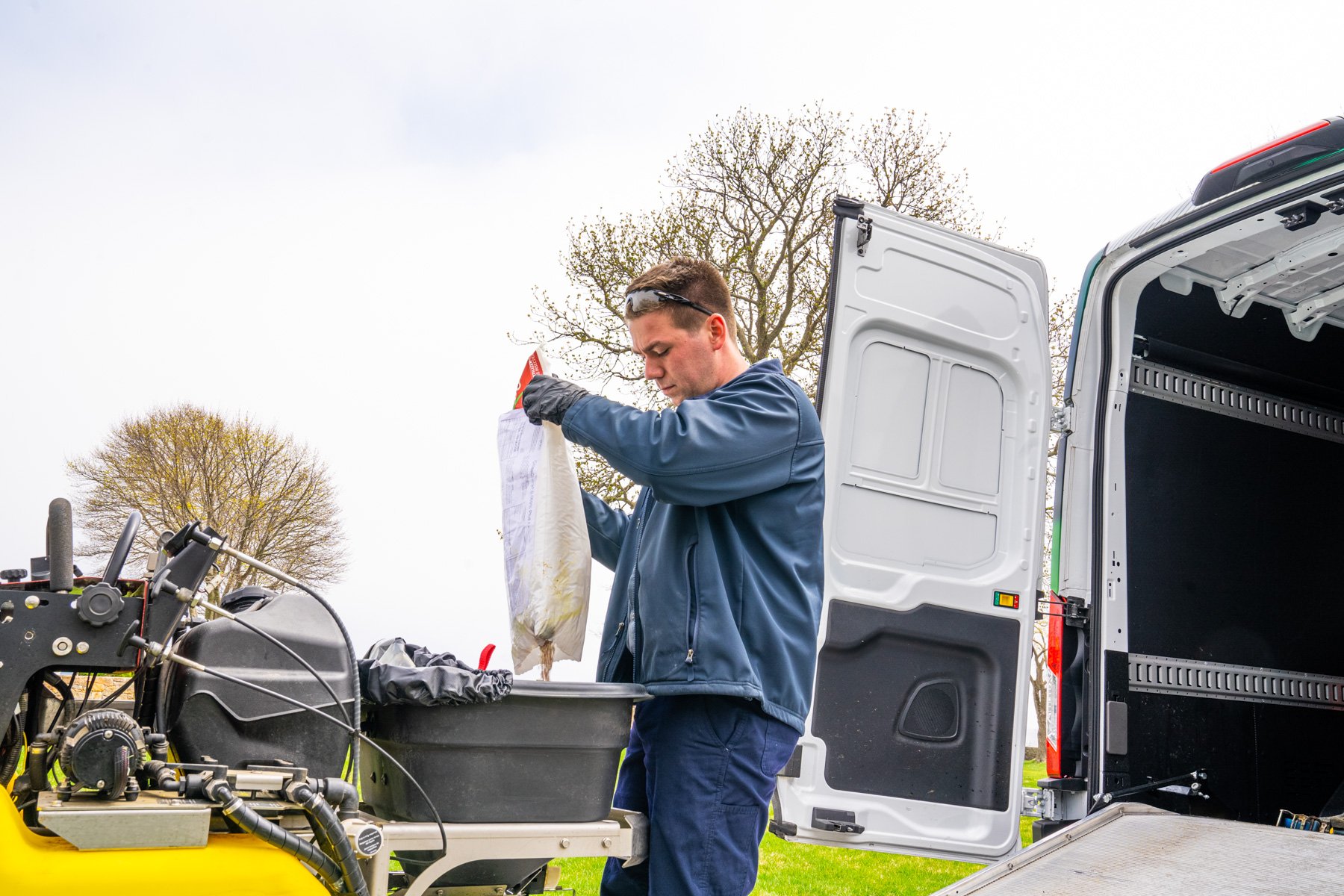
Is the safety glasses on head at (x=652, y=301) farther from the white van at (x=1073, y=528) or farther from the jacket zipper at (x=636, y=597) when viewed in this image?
the white van at (x=1073, y=528)

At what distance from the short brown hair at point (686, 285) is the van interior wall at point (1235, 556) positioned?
6.95 feet

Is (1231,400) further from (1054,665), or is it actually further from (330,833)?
(330,833)

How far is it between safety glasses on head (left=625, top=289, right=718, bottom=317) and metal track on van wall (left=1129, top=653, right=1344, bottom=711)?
7.71ft

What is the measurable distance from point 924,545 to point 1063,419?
28.2 inches

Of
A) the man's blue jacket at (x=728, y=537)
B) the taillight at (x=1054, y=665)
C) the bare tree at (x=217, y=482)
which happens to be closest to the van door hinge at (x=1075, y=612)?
the taillight at (x=1054, y=665)

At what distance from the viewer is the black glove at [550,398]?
7.89 feet

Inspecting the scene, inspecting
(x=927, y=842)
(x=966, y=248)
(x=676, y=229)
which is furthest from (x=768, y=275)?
(x=927, y=842)

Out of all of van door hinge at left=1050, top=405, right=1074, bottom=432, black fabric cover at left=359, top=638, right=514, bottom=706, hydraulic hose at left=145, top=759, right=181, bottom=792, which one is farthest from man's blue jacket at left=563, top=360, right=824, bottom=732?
van door hinge at left=1050, top=405, right=1074, bottom=432

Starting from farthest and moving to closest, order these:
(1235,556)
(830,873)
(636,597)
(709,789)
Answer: (830,873) → (1235,556) → (636,597) → (709,789)

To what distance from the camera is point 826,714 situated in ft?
12.0

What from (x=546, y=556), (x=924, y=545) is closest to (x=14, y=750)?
(x=546, y=556)

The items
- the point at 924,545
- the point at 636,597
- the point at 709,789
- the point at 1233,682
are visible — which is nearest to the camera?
the point at 709,789

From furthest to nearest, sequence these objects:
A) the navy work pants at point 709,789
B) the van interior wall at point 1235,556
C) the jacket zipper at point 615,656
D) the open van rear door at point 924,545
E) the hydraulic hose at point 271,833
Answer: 1. the van interior wall at point 1235,556
2. the open van rear door at point 924,545
3. the jacket zipper at point 615,656
4. the navy work pants at point 709,789
5. the hydraulic hose at point 271,833

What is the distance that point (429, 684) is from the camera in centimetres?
200
